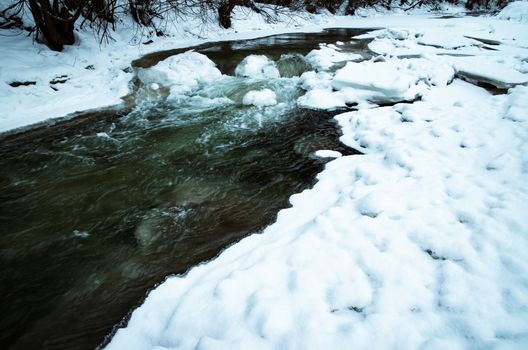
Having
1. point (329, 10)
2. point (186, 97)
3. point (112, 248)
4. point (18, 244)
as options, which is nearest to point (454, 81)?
point (186, 97)

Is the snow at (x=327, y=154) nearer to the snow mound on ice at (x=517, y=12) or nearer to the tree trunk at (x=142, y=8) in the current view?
the tree trunk at (x=142, y=8)

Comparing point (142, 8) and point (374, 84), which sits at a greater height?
point (142, 8)

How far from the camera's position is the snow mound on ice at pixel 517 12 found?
1443 centimetres

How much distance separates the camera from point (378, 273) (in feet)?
7.11

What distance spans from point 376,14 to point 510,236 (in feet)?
78.7

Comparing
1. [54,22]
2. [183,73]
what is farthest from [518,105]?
[54,22]

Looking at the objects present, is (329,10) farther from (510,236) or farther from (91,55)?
(510,236)

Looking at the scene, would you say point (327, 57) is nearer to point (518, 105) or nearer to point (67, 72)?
point (518, 105)

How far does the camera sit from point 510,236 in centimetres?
231

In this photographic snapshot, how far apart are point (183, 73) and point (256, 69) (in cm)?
189

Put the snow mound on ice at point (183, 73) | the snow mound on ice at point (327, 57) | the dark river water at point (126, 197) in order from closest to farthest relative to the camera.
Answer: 1. the dark river water at point (126, 197)
2. the snow mound on ice at point (183, 73)
3. the snow mound on ice at point (327, 57)

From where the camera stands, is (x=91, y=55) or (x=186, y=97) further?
(x=91, y=55)

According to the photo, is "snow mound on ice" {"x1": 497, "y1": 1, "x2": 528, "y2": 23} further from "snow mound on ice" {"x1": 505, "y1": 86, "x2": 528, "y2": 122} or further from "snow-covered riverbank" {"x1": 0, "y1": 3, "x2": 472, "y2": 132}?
"snow-covered riverbank" {"x1": 0, "y1": 3, "x2": 472, "y2": 132}

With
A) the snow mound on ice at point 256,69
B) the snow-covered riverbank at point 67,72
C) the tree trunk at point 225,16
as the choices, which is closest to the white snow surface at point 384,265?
the snow mound on ice at point 256,69
